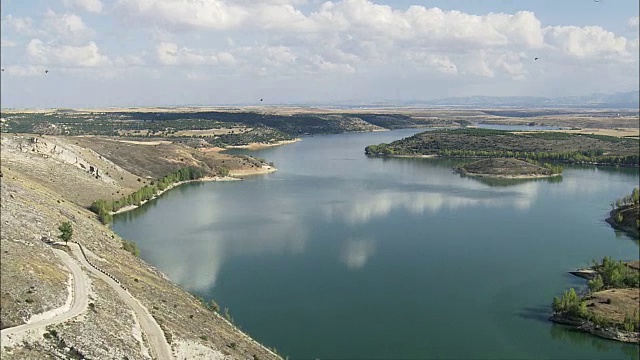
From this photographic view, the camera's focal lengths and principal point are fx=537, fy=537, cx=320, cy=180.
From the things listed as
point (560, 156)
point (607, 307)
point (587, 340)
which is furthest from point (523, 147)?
point (587, 340)

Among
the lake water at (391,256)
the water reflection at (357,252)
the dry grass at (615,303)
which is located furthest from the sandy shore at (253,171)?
the dry grass at (615,303)

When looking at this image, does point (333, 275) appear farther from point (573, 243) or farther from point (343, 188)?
point (343, 188)

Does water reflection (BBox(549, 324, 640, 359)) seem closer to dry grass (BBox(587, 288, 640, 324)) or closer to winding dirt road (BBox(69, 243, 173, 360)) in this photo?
dry grass (BBox(587, 288, 640, 324))

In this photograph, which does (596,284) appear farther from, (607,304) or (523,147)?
(523,147)

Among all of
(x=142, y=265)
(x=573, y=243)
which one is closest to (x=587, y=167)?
(x=573, y=243)

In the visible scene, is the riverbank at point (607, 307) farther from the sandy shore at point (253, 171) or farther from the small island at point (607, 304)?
the sandy shore at point (253, 171)
